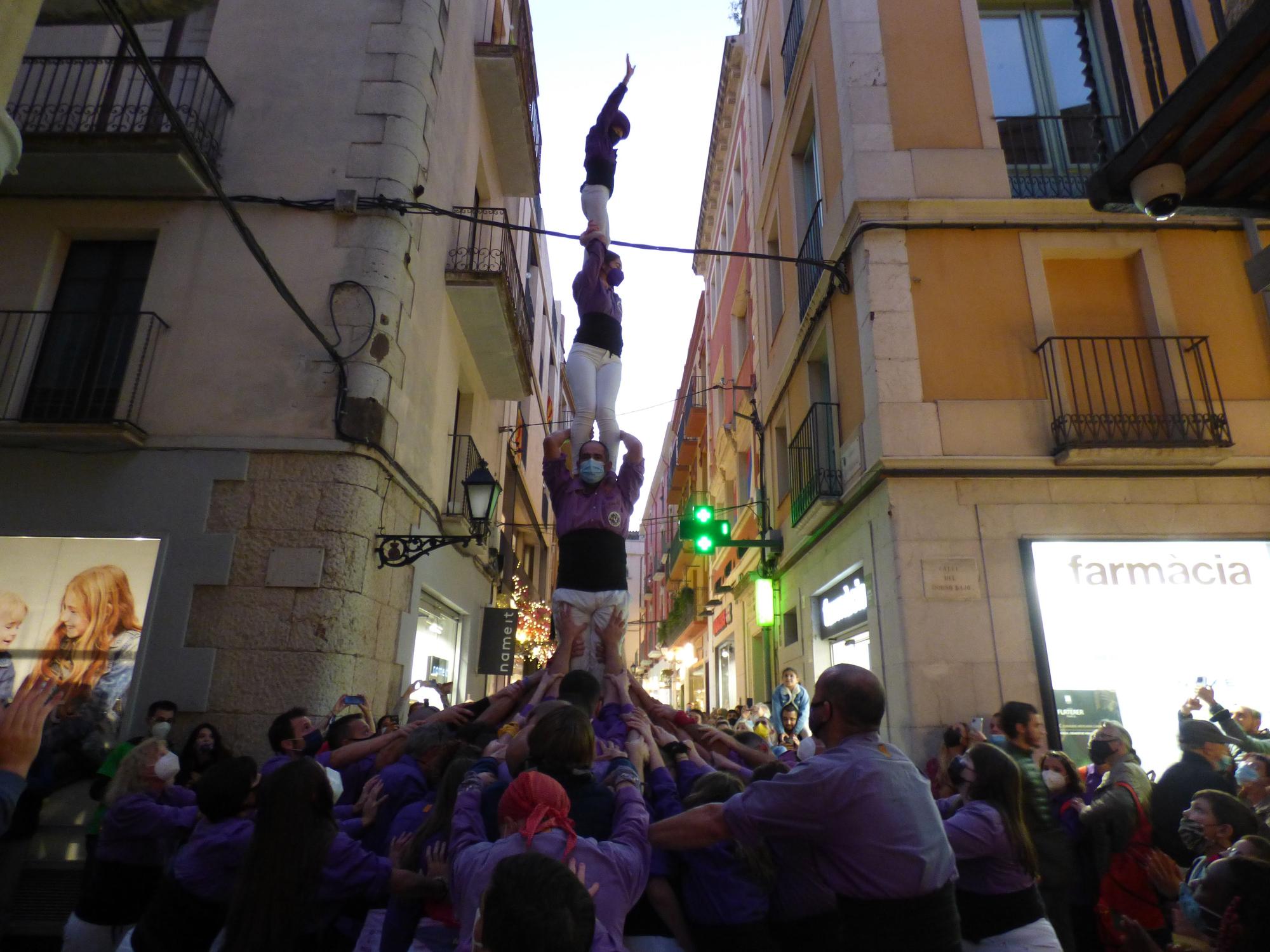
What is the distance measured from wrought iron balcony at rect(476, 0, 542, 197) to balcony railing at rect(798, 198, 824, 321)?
15.8 feet

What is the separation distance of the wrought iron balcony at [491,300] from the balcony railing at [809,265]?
13.4 feet

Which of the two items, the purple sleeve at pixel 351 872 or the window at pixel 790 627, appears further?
the window at pixel 790 627

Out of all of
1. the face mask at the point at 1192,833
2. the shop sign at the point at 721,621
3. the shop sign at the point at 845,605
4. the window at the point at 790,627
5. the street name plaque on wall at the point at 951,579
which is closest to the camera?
the face mask at the point at 1192,833

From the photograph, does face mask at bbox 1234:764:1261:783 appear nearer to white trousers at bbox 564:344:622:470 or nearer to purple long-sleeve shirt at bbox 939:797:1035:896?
purple long-sleeve shirt at bbox 939:797:1035:896

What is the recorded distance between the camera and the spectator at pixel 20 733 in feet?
7.49

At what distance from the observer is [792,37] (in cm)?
1215

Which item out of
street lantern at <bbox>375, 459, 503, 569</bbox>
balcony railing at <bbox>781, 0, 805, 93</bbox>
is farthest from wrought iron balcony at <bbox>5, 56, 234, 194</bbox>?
balcony railing at <bbox>781, 0, 805, 93</bbox>

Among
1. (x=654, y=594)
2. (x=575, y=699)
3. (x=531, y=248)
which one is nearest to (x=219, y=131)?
(x=575, y=699)

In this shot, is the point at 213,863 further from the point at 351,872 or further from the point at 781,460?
the point at 781,460

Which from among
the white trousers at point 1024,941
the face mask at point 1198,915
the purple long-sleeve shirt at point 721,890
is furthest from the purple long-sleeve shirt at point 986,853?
the purple long-sleeve shirt at point 721,890

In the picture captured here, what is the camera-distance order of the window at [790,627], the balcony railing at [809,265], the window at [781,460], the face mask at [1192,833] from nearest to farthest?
the face mask at [1192,833] < the balcony railing at [809,265] < the window at [790,627] < the window at [781,460]

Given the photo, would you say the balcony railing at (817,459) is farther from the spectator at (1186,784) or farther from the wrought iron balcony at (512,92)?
the wrought iron balcony at (512,92)

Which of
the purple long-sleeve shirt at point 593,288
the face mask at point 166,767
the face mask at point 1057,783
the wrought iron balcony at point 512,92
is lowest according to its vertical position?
the face mask at point 1057,783

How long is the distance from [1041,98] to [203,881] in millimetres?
10825
